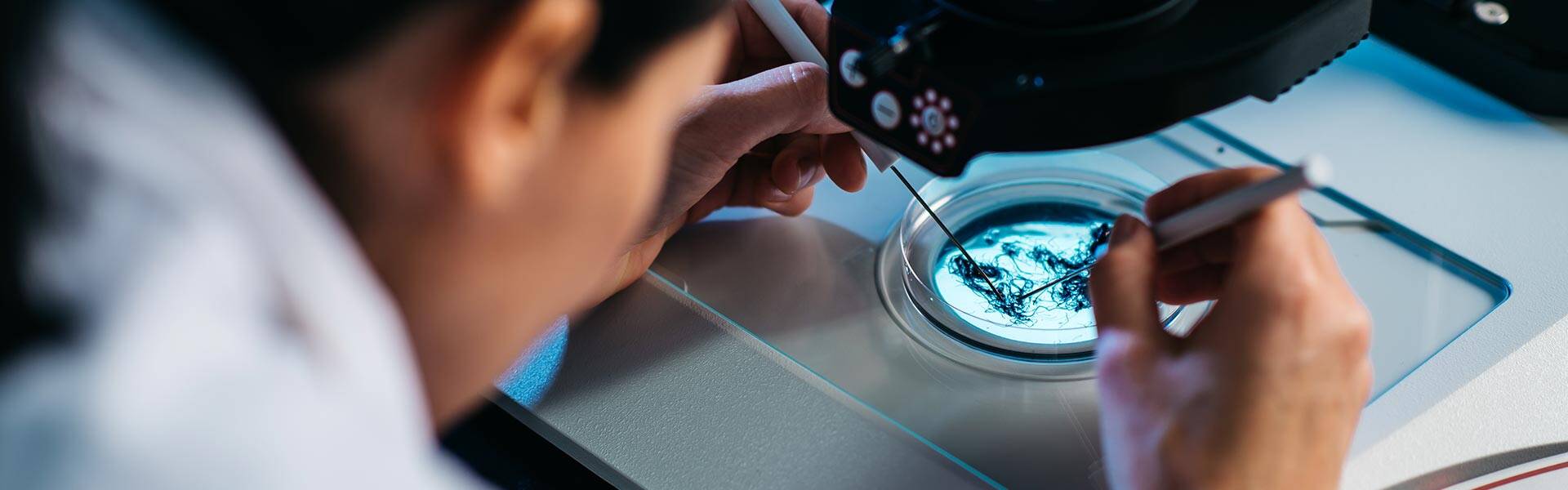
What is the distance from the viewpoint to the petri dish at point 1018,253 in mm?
791

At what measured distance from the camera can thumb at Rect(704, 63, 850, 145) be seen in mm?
804

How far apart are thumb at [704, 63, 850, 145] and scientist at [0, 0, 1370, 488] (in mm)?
255

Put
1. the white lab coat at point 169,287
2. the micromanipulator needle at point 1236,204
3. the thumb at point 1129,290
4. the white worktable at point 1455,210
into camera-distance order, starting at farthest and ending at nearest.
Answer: the white worktable at point 1455,210, the thumb at point 1129,290, the micromanipulator needle at point 1236,204, the white lab coat at point 169,287

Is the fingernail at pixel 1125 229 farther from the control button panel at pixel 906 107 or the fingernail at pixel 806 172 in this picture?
the fingernail at pixel 806 172

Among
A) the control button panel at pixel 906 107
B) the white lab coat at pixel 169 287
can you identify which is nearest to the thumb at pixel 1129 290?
the control button panel at pixel 906 107

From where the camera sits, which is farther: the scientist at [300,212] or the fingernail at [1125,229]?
the fingernail at [1125,229]

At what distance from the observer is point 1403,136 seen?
0.92 m

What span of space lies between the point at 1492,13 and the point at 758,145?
1.80 ft

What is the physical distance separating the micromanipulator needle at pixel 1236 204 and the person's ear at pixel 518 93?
0.30 m

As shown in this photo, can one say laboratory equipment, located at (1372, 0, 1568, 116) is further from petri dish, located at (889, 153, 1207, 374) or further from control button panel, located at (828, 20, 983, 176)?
control button panel, located at (828, 20, 983, 176)

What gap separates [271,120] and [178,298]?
71mm

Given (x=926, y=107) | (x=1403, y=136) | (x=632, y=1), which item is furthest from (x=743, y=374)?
(x=1403, y=136)

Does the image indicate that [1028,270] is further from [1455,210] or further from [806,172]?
[1455,210]

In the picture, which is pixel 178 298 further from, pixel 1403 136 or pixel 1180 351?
pixel 1403 136
